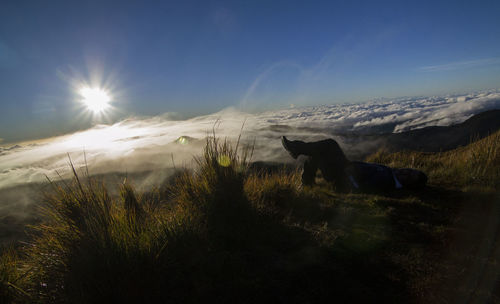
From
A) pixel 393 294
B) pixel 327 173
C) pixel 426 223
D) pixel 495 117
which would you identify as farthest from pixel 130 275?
pixel 495 117

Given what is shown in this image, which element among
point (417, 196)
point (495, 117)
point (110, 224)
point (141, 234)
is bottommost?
point (495, 117)

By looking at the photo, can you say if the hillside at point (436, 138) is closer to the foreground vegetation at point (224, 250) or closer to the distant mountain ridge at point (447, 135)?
the distant mountain ridge at point (447, 135)

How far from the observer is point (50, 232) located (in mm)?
2326

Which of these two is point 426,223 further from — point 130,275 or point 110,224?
point 110,224

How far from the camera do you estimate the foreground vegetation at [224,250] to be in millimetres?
1815

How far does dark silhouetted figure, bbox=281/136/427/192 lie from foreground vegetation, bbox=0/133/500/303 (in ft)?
3.40

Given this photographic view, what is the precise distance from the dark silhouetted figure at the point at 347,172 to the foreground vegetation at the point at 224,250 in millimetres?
1036

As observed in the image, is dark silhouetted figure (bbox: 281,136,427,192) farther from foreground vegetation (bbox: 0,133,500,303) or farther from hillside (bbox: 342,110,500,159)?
hillside (bbox: 342,110,500,159)

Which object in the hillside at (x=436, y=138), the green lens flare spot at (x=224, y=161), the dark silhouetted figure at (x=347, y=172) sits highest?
the green lens flare spot at (x=224, y=161)

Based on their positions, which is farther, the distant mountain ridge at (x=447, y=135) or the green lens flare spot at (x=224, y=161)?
the distant mountain ridge at (x=447, y=135)

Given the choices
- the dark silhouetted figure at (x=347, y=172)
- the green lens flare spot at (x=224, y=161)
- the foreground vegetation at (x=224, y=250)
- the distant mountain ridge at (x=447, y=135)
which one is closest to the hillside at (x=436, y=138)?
the distant mountain ridge at (x=447, y=135)

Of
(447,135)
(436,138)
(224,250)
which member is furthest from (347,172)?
(436,138)

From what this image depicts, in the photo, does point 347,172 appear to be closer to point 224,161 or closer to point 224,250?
point 224,161

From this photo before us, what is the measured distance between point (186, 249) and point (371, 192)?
160 inches
